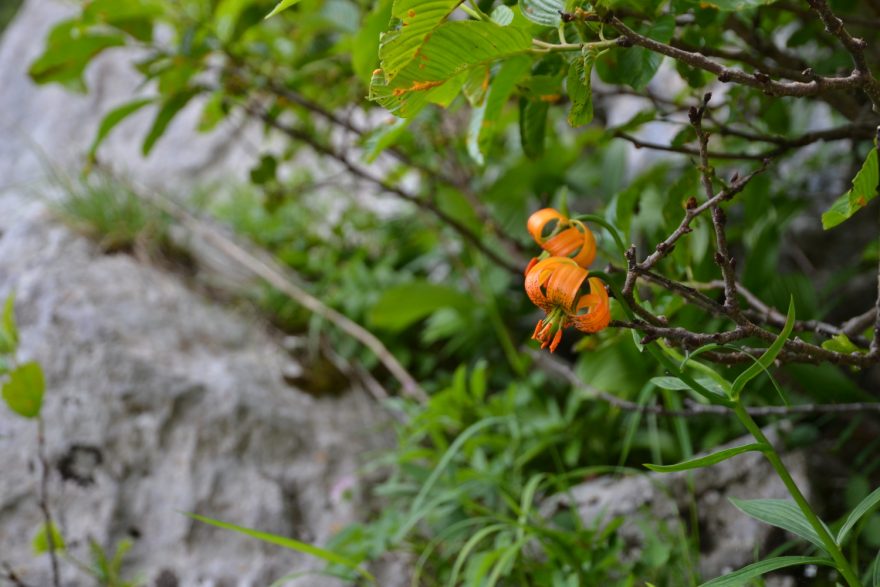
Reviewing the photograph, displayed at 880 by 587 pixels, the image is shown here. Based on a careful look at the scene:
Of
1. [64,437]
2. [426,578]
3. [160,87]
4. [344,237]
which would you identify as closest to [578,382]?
[426,578]

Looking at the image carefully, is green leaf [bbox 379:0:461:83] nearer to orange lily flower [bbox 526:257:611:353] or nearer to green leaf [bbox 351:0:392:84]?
orange lily flower [bbox 526:257:611:353]

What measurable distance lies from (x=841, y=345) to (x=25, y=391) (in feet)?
3.83

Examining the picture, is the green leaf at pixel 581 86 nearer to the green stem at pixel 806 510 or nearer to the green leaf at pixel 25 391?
the green stem at pixel 806 510

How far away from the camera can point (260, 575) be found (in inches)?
55.7

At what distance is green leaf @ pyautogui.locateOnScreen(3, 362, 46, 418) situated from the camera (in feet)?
3.87

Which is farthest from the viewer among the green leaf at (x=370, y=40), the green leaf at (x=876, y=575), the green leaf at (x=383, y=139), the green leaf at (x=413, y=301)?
the green leaf at (x=413, y=301)

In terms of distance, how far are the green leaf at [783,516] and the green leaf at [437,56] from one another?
518 mm

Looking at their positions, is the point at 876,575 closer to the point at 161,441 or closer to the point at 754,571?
the point at 754,571

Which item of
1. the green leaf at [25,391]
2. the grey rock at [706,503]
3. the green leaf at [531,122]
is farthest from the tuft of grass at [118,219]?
the green leaf at [531,122]

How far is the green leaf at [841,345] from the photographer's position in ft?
2.47

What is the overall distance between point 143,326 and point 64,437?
387 millimetres

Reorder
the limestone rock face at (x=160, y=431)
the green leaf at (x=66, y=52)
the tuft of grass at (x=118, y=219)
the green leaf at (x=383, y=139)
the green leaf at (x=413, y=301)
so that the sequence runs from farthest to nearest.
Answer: the tuft of grass at (x=118, y=219), the green leaf at (x=413, y=301), the limestone rock face at (x=160, y=431), the green leaf at (x=66, y=52), the green leaf at (x=383, y=139)

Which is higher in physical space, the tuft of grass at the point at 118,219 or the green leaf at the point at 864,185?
the green leaf at the point at 864,185

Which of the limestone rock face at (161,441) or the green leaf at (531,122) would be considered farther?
the limestone rock face at (161,441)
